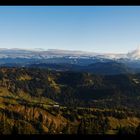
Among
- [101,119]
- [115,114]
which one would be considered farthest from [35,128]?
[115,114]

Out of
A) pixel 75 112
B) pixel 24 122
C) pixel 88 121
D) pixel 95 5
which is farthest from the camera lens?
pixel 75 112

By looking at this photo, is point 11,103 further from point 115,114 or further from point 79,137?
point 79,137

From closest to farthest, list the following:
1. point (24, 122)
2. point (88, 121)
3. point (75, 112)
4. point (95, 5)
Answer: point (95, 5) < point (24, 122) < point (88, 121) < point (75, 112)

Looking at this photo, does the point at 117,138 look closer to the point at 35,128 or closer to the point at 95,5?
the point at 95,5

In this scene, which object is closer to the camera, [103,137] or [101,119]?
[103,137]

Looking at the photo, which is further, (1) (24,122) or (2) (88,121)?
(2) (88,121)

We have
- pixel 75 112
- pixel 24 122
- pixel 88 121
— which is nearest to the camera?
pixel 24 122
